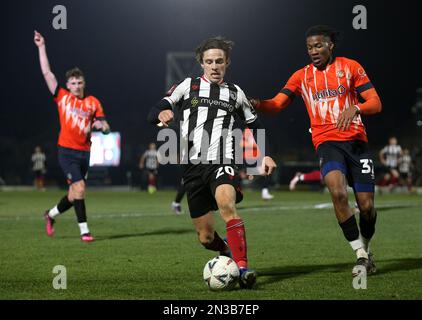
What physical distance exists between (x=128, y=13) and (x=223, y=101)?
1243 inches

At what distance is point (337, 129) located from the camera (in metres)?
6.80

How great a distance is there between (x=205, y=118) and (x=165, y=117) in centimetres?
49

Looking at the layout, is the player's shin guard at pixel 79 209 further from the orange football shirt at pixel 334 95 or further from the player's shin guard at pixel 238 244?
the player's shin guard at pixel 238 244

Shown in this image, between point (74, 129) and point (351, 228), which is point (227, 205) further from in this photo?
point (74, 129)

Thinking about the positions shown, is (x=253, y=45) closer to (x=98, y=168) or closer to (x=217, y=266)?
(x=98, y=168)

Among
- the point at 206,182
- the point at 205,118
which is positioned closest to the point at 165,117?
the point at 205,118

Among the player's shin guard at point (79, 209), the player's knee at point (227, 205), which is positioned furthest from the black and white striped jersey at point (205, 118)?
the player's shin guard at point (79, 209)

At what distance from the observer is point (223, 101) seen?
6.52 meters

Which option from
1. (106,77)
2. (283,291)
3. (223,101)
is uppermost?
(106,77)

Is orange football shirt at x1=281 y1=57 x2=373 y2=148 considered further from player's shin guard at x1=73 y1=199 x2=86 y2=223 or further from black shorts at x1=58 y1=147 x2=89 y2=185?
black shorts at x1=58 y1=147 x2=89 y2=185

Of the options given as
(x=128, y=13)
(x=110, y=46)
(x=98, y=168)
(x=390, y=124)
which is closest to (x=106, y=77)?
(x=110, y=46)

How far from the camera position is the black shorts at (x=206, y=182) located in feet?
20.4
